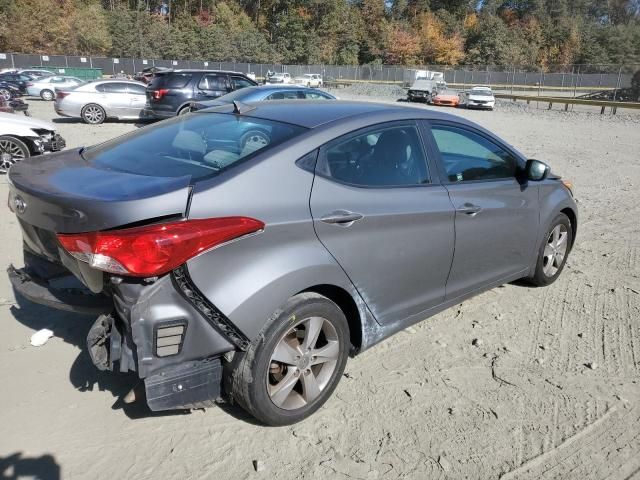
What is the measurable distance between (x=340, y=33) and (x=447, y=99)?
2491 inches

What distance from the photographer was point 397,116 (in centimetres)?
344

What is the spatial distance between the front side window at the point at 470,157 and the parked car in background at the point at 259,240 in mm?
24

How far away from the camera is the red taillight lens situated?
2.34m

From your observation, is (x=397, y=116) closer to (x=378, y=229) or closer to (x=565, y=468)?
Answer: (x=378, y=229)

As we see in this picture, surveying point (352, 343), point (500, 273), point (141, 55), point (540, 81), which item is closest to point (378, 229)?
point (352, 343)

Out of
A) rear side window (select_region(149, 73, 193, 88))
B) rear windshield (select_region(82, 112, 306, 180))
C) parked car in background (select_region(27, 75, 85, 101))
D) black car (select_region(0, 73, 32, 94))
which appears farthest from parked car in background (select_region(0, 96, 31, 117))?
black car (select_region(0, 73, 32, 94))

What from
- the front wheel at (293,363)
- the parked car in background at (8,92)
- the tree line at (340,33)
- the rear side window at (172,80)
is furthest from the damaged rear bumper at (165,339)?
the tree line at (340,33)

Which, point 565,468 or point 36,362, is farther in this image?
point 36,362

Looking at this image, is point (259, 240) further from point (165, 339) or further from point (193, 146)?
point (193, 146)

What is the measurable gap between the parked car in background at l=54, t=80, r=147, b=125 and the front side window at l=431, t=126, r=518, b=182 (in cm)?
1528

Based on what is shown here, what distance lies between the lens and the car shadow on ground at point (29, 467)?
8.13 feet

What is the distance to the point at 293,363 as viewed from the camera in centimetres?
283

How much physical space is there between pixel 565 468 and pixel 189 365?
1926 mm

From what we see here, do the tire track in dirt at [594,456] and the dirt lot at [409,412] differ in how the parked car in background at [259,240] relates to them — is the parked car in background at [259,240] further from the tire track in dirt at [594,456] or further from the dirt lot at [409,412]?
the tire track in dirt at [594,456]
